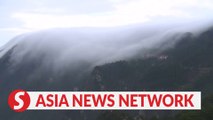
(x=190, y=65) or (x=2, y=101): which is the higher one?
(x=190, y=65)

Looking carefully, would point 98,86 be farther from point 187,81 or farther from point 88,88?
point 187,81

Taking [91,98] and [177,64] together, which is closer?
[91,98]

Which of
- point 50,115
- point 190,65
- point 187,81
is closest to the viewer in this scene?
point 50,115

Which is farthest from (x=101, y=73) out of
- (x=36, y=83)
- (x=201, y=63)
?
(x=201, y=63)

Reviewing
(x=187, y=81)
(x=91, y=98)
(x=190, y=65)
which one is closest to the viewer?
(x=91, y=98)

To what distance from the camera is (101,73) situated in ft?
623

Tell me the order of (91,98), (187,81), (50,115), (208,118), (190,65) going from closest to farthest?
(91,98)
(208,118)
(50,115)
(187,81)
(190,65)

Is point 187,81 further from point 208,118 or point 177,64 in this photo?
point 208,118

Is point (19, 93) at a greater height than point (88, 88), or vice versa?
point (19, 93)

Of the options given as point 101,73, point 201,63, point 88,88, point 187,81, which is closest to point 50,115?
point 88,88

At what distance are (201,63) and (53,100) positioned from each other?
14122 cm

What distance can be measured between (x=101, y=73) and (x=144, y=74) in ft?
59.0

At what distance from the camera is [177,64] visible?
189750 millimetres

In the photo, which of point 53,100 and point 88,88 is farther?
point 88,88
